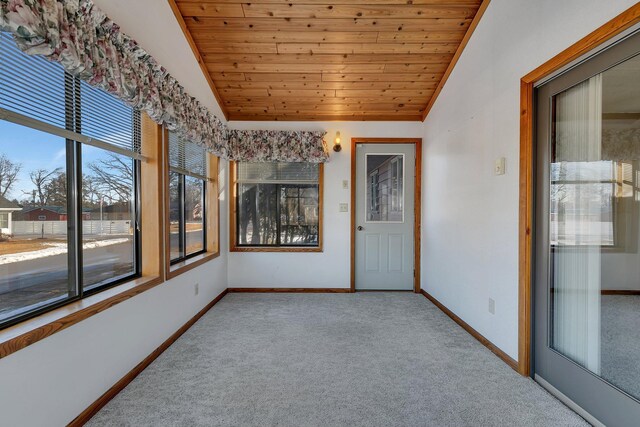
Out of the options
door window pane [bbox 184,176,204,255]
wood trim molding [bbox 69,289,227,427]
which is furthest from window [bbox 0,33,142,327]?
door window pane [bbox 184,176,204,255]

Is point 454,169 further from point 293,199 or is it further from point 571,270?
point 293,199

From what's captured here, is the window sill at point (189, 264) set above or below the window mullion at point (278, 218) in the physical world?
below

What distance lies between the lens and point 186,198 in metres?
3.29

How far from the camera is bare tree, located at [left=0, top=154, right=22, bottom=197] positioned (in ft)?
4.76

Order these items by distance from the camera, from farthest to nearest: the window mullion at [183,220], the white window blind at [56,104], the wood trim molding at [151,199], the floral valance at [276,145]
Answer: the floral valance at [276,145] → the window mullion at [183,220] → the wood trim molding at [151,199] → the white window blind at [56,104]

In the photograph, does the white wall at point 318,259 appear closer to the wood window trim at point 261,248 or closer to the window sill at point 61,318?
the wood window trim at point 261,248

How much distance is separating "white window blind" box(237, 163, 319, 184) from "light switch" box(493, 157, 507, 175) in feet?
7.95

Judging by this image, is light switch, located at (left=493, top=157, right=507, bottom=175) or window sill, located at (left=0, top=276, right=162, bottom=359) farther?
light switch, located at (left=493, top=157, right=507, bottom=175)

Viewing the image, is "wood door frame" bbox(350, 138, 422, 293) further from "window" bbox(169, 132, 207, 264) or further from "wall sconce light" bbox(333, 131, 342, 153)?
"window" bbox(169, 132, 207, 264)

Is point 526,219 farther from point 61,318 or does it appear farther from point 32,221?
point 32,221

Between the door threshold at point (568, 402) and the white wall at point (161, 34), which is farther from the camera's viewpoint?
the white wall at point (161, 34)

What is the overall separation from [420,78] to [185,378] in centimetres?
366

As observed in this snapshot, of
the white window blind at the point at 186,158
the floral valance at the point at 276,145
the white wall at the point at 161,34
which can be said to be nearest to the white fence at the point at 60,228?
the white window blind at the point at 186,158

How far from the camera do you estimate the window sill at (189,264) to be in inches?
108
